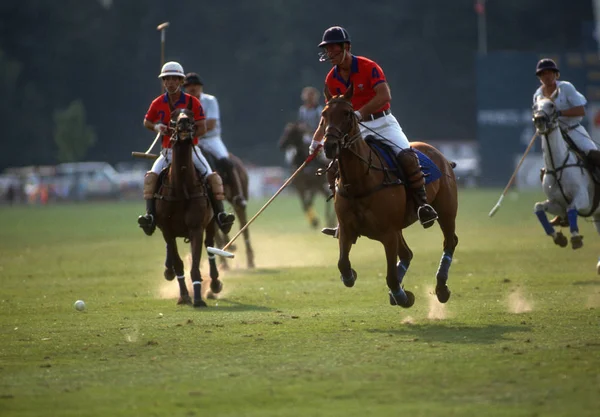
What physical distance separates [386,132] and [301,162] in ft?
47.4

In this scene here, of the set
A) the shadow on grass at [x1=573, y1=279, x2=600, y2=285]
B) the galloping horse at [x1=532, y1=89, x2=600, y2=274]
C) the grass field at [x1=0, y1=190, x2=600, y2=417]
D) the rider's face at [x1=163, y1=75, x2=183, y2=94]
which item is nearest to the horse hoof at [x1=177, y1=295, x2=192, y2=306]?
the grass field at [x1=0, y1=190, x2=600, y2=417]

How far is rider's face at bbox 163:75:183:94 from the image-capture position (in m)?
14.4

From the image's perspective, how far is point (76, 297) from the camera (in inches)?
619

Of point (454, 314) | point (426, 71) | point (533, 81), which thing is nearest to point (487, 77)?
point (533, 81)

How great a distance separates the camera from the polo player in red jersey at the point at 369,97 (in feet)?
39.0

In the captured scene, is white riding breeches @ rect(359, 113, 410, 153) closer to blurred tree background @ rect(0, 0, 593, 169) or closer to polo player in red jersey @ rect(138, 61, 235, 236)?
polo player in red jersey @ rect(138, 61, 235, 236)

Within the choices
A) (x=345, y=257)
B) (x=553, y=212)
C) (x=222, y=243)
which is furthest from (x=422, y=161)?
(x=222, y=243)

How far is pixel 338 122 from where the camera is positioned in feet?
36.3

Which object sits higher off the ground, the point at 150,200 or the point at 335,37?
the point at 335,37

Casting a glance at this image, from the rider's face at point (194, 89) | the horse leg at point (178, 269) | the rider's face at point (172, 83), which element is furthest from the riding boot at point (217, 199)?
the rider's face at point (194, 89)

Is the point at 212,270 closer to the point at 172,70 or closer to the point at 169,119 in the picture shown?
the point at 169,119

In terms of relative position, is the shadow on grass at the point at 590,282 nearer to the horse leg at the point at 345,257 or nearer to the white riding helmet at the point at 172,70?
the horse leg at the point at 345,257

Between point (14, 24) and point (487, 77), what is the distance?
144 feet

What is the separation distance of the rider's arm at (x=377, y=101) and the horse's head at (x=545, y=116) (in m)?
4.22
